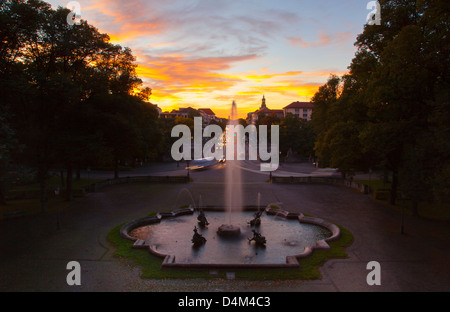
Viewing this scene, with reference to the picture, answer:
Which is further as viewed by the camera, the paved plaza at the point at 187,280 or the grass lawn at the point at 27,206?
the grass lawn at the point at 27,206

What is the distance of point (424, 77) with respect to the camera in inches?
776

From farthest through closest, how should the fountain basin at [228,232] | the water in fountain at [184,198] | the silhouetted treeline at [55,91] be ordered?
the water in fountain at [184,198]
the silhouetted treeline at [55,91]
the fountain basin at [228,232]

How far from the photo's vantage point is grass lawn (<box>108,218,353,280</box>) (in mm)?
12391

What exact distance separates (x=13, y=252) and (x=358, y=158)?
2710 centimetres

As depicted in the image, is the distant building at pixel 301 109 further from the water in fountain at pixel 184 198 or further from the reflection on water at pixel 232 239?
the reflection on water at pixel 232 239

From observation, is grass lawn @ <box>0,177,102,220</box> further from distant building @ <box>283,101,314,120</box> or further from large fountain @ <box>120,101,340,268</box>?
distant building @ <box>283,101,314,120</box>

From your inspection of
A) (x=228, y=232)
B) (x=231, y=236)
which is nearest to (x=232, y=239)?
(x=231, y=236)

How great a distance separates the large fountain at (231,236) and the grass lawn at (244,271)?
291 millimetres

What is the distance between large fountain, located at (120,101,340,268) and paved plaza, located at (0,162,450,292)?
4.54 ft

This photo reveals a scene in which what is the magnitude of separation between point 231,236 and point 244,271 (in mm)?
5216

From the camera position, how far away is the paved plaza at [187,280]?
11727 millimetres

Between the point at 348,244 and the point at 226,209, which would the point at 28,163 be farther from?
the point at 348,244

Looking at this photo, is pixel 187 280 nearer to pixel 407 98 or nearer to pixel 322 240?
pixel 322 240

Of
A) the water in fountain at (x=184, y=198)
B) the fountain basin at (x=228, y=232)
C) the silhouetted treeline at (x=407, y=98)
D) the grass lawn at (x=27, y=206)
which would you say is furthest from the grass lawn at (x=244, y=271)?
the water in fountain at (x=184, y=198)
